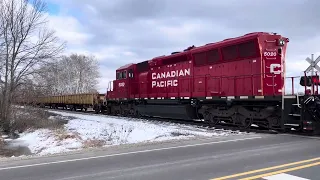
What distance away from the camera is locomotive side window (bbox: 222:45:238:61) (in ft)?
55.0

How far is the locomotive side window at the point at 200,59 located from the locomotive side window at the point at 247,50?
2.74 meters

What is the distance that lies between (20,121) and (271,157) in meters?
21.3

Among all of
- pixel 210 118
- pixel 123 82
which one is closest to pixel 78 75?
pixel 123 82

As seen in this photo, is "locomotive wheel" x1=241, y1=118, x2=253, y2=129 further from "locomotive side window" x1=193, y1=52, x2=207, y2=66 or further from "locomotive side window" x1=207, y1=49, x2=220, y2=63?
"locomotive side window" x1=193, y1=52, x2=207, y2=66

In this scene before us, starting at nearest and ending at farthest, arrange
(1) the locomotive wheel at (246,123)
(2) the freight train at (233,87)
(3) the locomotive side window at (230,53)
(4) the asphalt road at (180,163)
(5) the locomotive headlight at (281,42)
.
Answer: (4) the asphalt road at (180,163), (2) the freight train at (233,87), (5) the locomotive headlight at (281,42), (1) the locomotive wheel at (246,123), (3) the locomotive side window at (230,53)

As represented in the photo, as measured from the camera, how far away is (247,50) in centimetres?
1606

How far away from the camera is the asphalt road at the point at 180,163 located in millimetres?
6840

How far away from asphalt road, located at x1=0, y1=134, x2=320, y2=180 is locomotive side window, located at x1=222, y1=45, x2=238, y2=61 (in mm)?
6565

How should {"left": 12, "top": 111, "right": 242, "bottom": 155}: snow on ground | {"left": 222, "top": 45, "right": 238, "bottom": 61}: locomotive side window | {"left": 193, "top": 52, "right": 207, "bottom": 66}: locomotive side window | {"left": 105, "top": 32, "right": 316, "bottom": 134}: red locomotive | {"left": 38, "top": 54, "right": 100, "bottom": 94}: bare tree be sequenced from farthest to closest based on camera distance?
1. {"left": 38, "top": 54, "right": 100, "bottom": 94}: bare tree
2. {"left": 193, "top": 52, "right": 207, "bottom": 66}: locomotive side window
3. {"left": 222, "top": 45, "right": 238, "bottom": 61}: locomotive side window
4. {"left": 105, "top": 32, "right": 316, "bottom": 134}: red locomotive
5. {"left": 12, "top": 111, "right": 242, "bottom": 155}: snow on ground

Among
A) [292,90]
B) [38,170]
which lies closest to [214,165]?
[38,170]

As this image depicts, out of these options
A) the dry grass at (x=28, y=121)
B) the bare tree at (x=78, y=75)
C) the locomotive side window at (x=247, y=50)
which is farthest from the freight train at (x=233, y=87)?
the bare tree at (x=78, y=75)

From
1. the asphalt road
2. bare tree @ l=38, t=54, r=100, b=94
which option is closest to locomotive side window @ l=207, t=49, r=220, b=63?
the asphalt road

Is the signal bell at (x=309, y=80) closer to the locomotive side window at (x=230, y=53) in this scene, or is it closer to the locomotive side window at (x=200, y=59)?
the locomotive side window at (x=230, y=53)

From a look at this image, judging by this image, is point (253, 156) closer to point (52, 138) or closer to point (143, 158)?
point (143, 158)
